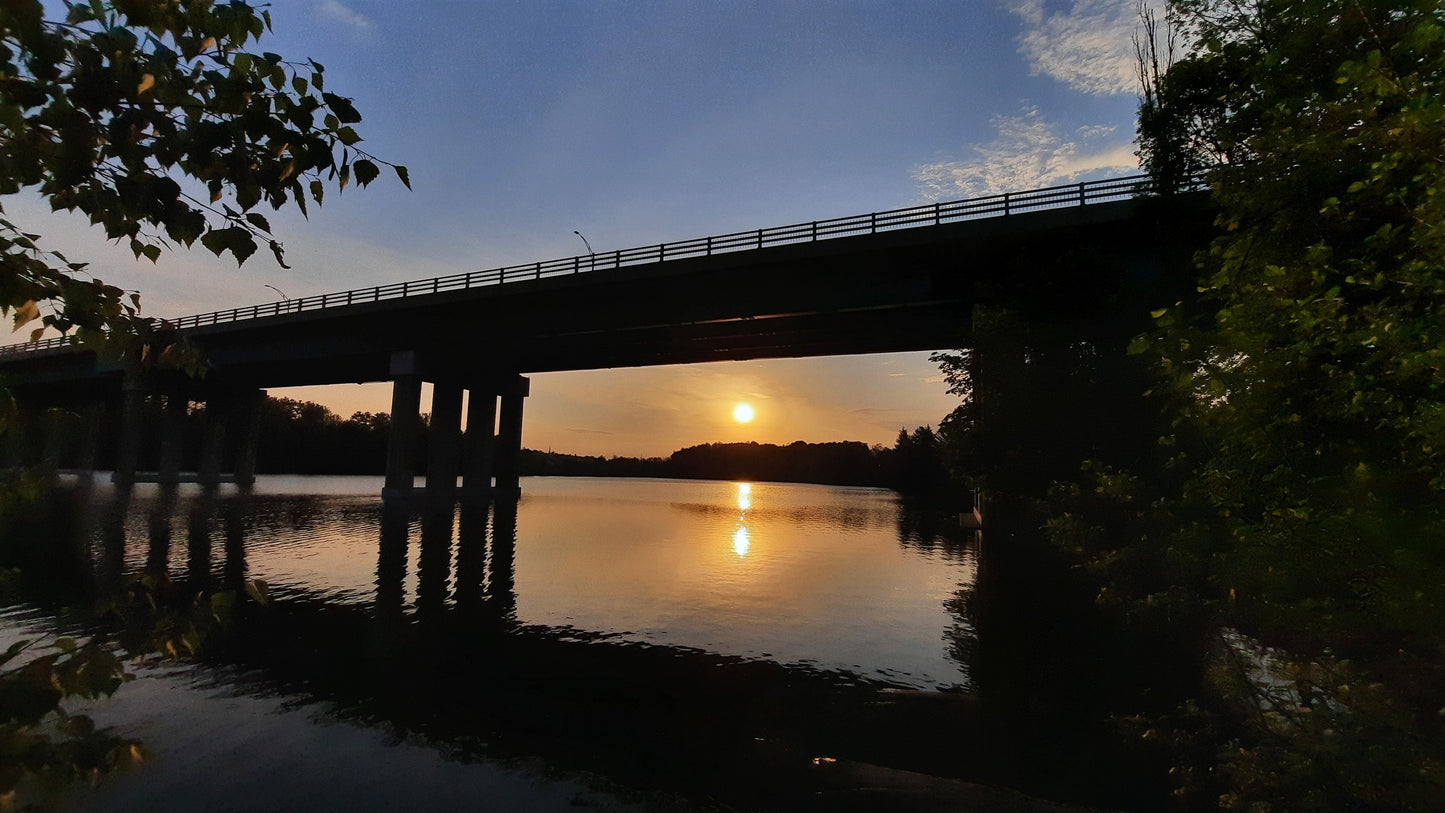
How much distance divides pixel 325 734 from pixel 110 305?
9998 mm

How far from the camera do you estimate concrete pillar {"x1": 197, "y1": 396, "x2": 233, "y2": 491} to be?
8219 centimetres

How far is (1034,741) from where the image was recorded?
11.4 m

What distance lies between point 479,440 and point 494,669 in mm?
56604

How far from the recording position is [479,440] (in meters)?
67.8

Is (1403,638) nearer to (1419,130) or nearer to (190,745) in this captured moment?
(1419,130)

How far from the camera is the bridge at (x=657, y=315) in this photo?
31531 millimetres

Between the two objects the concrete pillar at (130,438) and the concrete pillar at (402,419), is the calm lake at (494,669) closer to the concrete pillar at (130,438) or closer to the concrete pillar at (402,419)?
the concrete pillar at (402,419)

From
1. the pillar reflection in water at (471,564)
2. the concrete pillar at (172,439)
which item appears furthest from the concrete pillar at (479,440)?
the concrete pillar at (172,439)

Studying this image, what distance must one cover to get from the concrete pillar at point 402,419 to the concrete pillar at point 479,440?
8.04 metres

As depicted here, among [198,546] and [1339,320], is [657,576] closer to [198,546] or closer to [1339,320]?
[198,546]

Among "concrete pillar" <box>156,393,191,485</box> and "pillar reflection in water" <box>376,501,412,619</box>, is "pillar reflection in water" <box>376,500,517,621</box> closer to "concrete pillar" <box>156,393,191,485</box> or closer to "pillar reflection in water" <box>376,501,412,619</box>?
"pillar reflection in water" <box>376,501,412,619</box>

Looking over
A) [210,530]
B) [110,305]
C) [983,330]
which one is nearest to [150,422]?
[210,530]

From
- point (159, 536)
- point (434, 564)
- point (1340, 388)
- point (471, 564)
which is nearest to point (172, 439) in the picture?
point (159, 536)

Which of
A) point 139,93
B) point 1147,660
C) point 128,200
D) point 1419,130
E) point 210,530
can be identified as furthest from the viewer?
point 210,530
